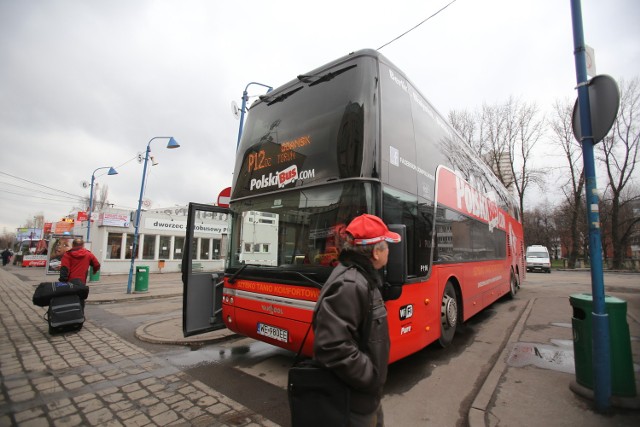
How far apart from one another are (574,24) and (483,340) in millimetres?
5582

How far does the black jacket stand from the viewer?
5.46 ft

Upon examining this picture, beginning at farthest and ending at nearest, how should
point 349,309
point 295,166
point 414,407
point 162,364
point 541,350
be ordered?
point 541,350 → point 162,364 → point 295,166 → point 414,407 → point 349,309

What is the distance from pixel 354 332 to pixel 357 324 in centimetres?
6

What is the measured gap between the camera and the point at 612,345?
3555mm

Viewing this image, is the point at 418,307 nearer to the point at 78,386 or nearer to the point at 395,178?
the point at 395,178

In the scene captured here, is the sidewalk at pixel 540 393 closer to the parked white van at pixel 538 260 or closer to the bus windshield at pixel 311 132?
the bus windshield at pixel 311 132

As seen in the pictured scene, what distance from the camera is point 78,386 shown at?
4.14 m

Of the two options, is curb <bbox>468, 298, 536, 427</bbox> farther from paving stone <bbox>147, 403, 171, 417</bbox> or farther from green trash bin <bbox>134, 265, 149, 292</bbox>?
green trash bin <bbox>134, 265, 149, 292</bbox>

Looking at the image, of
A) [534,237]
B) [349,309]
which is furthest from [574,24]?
[534,237]

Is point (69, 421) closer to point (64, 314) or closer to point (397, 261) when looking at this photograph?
point (397, 261)

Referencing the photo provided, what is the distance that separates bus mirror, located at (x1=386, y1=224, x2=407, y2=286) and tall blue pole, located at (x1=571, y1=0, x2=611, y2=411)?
7.28ft

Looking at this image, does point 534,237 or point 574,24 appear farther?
point 534,237

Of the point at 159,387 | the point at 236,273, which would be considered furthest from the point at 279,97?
the point at 159,387

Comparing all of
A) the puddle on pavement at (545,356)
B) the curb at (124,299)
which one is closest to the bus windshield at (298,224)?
the puddle on pavement at (545,356)
